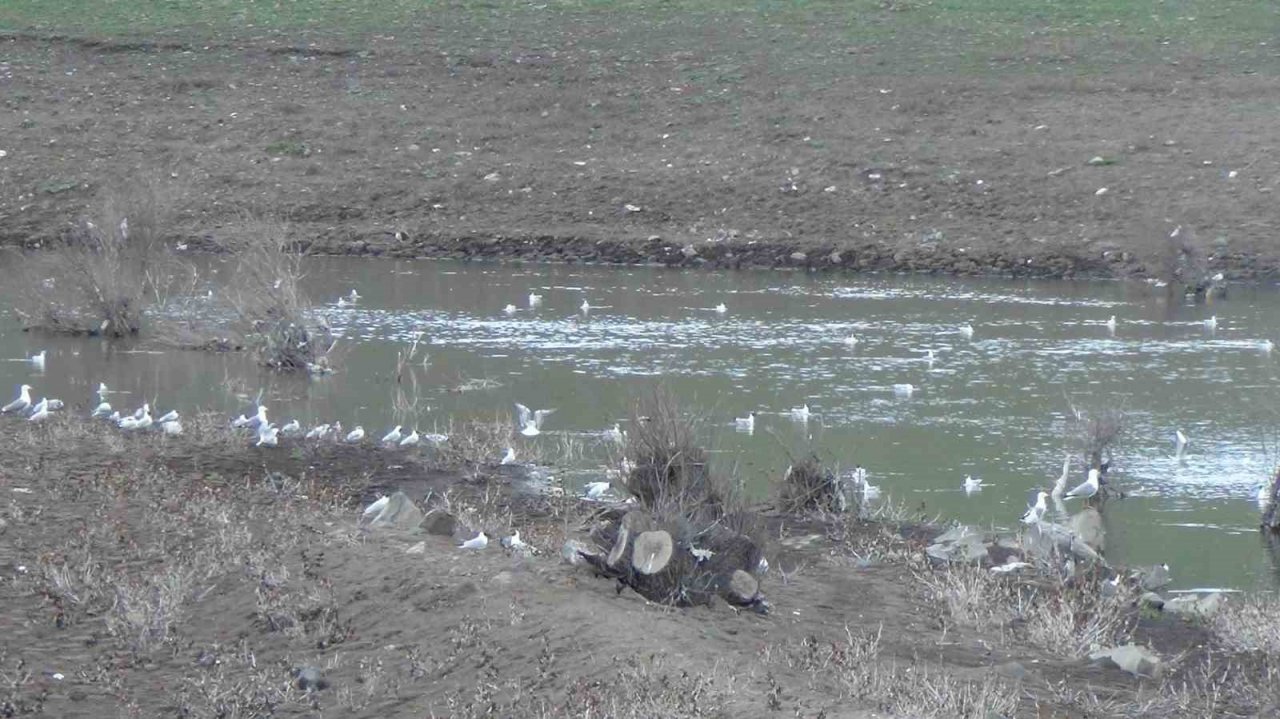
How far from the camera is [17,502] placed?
912 centimetres

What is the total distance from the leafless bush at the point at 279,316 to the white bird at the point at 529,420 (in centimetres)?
309

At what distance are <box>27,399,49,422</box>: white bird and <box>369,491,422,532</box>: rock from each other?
465 cm

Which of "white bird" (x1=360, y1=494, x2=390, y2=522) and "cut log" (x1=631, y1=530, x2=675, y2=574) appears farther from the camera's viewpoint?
"white bird" (x1=360, y1=494, x2=390, y2=522)

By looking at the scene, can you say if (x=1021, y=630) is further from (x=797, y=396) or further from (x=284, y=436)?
(x=797, y=396)

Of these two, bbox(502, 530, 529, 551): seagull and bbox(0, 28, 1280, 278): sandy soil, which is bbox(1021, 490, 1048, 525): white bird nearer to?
bbox(502, 530, 529, 551): seagull

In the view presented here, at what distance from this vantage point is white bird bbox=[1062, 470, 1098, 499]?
456 inches

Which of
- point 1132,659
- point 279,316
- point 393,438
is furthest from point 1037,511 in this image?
point 279,316

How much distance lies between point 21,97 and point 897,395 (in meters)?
23.5

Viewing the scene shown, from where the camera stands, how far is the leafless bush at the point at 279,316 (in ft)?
54.0

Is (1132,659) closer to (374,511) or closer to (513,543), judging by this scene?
(513,543)

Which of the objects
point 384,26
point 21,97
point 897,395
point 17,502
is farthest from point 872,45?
point 17,502

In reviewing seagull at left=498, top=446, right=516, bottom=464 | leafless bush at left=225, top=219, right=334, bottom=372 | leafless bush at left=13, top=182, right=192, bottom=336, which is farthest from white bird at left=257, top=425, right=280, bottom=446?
leafless bush at left=13, top=182, right=192, bottom=336

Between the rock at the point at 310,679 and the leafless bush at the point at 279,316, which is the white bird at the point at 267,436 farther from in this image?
the rock at the point at 310,679

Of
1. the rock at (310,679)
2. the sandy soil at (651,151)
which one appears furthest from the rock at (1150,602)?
the sandy soil at (651,151)
